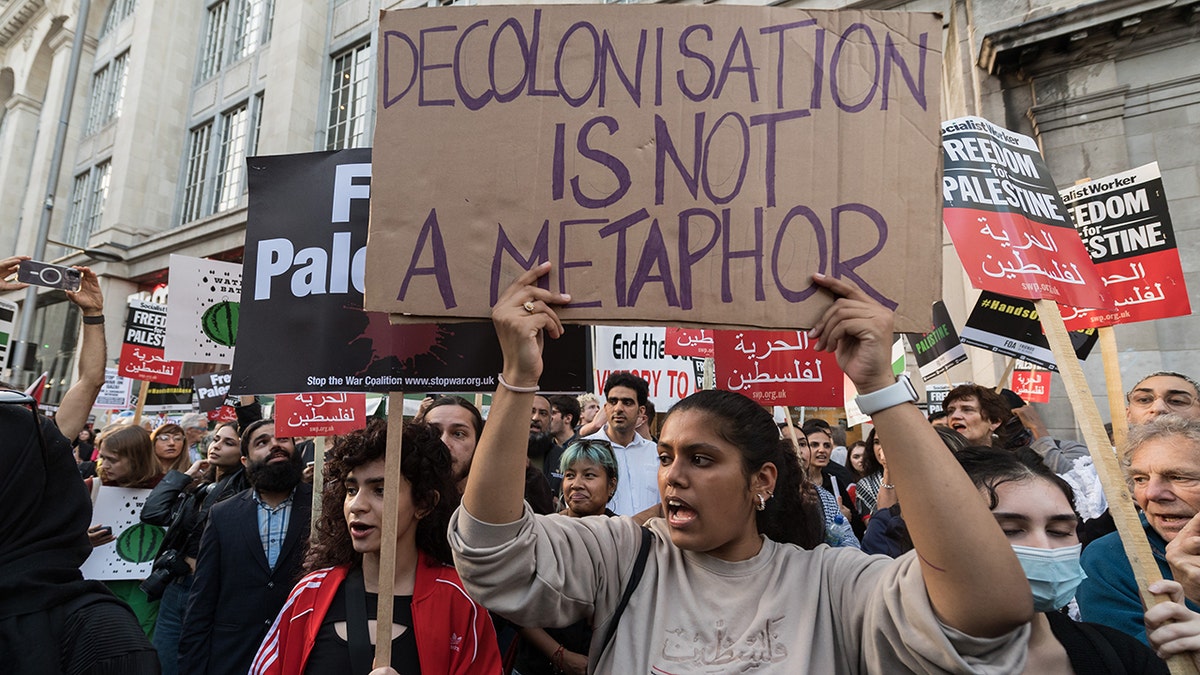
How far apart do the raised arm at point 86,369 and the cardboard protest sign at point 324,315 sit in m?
0.98

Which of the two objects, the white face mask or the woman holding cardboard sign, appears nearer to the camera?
the woman holding cardboard sign

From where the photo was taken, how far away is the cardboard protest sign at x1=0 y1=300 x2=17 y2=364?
4.78 metres

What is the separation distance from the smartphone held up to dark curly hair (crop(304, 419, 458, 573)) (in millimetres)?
1944

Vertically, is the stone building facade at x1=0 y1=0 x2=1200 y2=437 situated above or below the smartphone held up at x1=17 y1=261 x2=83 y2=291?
above

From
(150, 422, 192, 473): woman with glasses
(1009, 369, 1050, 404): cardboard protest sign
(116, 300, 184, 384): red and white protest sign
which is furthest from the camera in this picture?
(116, 300, 184, 384): red and white protest sign

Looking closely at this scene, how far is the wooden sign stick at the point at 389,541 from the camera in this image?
197 cm

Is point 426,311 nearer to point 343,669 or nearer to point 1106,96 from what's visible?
point 343,669

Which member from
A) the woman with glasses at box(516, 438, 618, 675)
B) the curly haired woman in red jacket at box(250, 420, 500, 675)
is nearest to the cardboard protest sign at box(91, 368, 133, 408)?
the woman with glasses at box(516, 438, 618, 675)

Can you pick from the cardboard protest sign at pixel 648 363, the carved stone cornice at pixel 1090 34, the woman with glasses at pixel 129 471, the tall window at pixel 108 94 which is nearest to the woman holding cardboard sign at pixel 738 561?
the woman with glasses at pixel 129 471

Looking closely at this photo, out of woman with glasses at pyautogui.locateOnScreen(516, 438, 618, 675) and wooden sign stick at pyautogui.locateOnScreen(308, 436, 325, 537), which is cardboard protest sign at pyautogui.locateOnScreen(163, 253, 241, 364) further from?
woman with glasses at pyautogui.locateOnScreen(516, 438, 618, 675)

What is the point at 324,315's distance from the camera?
2387 millimetres

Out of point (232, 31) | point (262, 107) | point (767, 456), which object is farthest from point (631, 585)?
point (232, 31)

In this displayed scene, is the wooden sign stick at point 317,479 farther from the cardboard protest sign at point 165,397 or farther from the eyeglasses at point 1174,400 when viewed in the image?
the cardboard protest sign at point 165,397

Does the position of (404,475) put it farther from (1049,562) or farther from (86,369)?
(1049,562)
